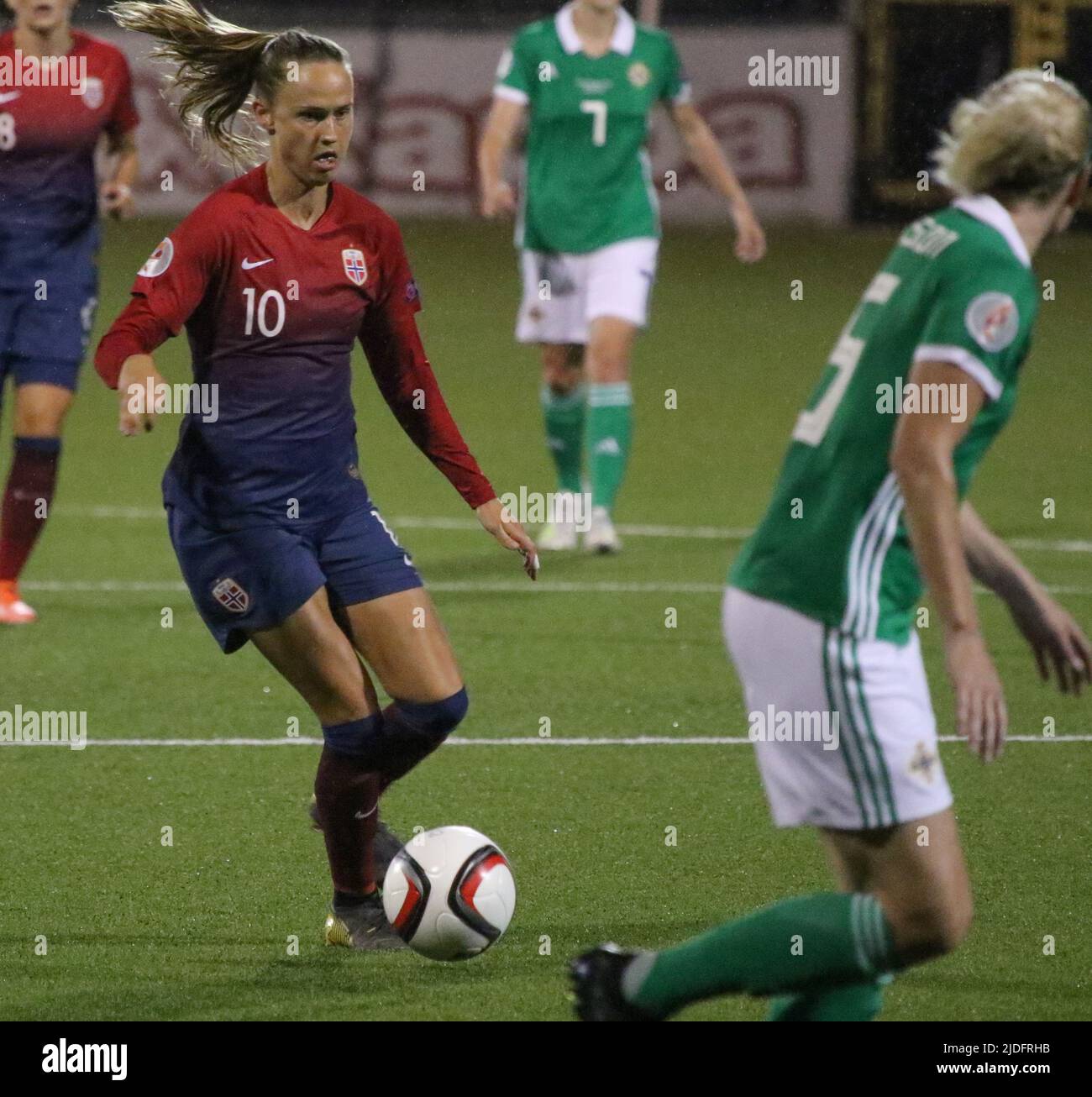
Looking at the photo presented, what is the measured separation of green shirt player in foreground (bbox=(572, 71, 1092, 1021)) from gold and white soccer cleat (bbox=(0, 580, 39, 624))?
5292 millimetres

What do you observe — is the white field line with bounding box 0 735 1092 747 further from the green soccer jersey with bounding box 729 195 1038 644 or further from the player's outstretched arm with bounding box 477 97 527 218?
the player's outstretched arm with bounding box 477 97 527 218

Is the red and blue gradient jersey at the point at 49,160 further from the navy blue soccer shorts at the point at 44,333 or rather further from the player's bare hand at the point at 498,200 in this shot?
the player's bare hand at the point at 498,200

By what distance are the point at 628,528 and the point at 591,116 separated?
6.43 feet

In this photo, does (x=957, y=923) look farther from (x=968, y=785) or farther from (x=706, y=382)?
(x=706, y=382)

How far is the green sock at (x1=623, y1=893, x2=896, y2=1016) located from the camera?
3.64 m

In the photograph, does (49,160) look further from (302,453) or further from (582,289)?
(302,453)

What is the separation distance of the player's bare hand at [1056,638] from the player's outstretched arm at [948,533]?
1.10ft

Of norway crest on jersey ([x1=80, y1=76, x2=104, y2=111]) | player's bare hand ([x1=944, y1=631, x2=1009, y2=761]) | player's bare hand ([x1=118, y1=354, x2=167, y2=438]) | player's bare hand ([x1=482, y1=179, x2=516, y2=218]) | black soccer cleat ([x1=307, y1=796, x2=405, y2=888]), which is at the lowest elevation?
black soccer cleat ([x1=307, y1=796, x2=405, y2=888])

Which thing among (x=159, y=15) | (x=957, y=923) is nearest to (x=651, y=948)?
(x=957, y=923)

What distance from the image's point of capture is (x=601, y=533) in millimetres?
9969

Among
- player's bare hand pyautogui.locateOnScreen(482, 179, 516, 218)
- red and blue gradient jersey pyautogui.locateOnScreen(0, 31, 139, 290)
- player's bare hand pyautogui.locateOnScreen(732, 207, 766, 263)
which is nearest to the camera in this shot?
red and blue gradient jersey pyautogui.locateOnScreen(0, 31, 139, 290)

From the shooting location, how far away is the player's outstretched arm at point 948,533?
3434 millimetres

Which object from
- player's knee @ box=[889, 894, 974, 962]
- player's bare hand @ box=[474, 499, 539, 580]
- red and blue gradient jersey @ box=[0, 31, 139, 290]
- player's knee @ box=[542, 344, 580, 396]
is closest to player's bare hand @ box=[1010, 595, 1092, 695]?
player's knee @ box=[889, 894, 974, 962]

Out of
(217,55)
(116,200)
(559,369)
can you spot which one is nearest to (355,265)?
(217,55)
